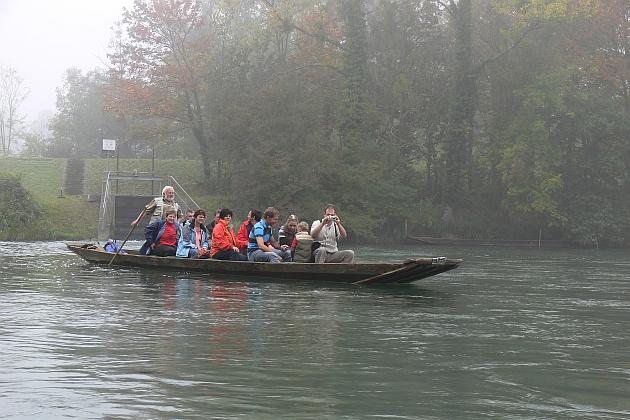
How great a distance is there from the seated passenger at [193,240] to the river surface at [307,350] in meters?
1.54

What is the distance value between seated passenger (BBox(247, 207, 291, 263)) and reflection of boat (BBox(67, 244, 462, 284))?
0.36 meters

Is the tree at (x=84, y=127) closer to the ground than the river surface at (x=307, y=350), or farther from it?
farther from it

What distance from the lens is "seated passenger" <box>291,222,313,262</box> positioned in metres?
16.5

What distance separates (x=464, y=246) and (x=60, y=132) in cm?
2978

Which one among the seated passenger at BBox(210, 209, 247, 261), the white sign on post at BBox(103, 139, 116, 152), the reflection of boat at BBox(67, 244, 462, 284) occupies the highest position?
the white sign on post at BBox(103, 139, 116, 152)

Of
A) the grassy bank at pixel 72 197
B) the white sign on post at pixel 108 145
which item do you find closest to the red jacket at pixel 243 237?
the grassy bank at pixel 72 197

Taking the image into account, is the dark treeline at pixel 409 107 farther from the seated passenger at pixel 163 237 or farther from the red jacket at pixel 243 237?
the red jacket at pixel 243 237

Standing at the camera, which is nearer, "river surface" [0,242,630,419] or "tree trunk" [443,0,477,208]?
"river surface" [0,242,630,419]

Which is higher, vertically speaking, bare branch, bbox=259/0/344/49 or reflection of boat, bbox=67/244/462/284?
bare branch, bbox=259/0/344/49

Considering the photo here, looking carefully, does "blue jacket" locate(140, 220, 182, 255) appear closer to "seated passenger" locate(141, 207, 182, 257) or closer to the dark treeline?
"seated passenger" locate(141, 207, 182, 257)

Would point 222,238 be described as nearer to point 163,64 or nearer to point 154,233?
point 154,233

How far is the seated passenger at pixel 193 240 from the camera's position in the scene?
18062 millimetres

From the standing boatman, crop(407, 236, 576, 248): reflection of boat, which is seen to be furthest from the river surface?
crop(407, 236, 576, 248): reflection of boat

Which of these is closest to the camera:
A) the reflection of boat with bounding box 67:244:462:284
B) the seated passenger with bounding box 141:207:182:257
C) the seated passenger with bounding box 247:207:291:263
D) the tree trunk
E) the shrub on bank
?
the reflection of boat with bounding box 67:244:462:284
